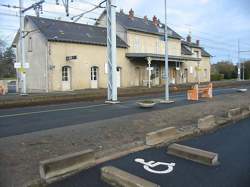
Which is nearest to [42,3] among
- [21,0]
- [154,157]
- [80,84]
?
[21,0]

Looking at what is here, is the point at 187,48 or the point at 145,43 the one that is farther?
the point at 187,48

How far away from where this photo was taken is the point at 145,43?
133 feet

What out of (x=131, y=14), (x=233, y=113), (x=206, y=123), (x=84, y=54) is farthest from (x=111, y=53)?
(x=131, y=14)

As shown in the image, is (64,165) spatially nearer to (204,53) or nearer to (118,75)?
(118,75)

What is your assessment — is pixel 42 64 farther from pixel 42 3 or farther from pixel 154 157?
pixel 154 157

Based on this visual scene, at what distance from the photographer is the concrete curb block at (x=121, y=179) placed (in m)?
4.41

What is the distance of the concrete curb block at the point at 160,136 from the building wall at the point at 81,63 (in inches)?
915

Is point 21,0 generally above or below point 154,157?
above

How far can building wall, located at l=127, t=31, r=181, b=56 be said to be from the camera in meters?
38.1

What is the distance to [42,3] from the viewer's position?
2025 centimetres

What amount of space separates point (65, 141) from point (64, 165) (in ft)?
7.23

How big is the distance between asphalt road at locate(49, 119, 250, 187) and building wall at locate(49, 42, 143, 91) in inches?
951

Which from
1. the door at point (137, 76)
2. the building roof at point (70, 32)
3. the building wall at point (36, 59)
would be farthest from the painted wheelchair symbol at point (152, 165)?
the door at point (137, 76)

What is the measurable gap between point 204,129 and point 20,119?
22.9 ft
